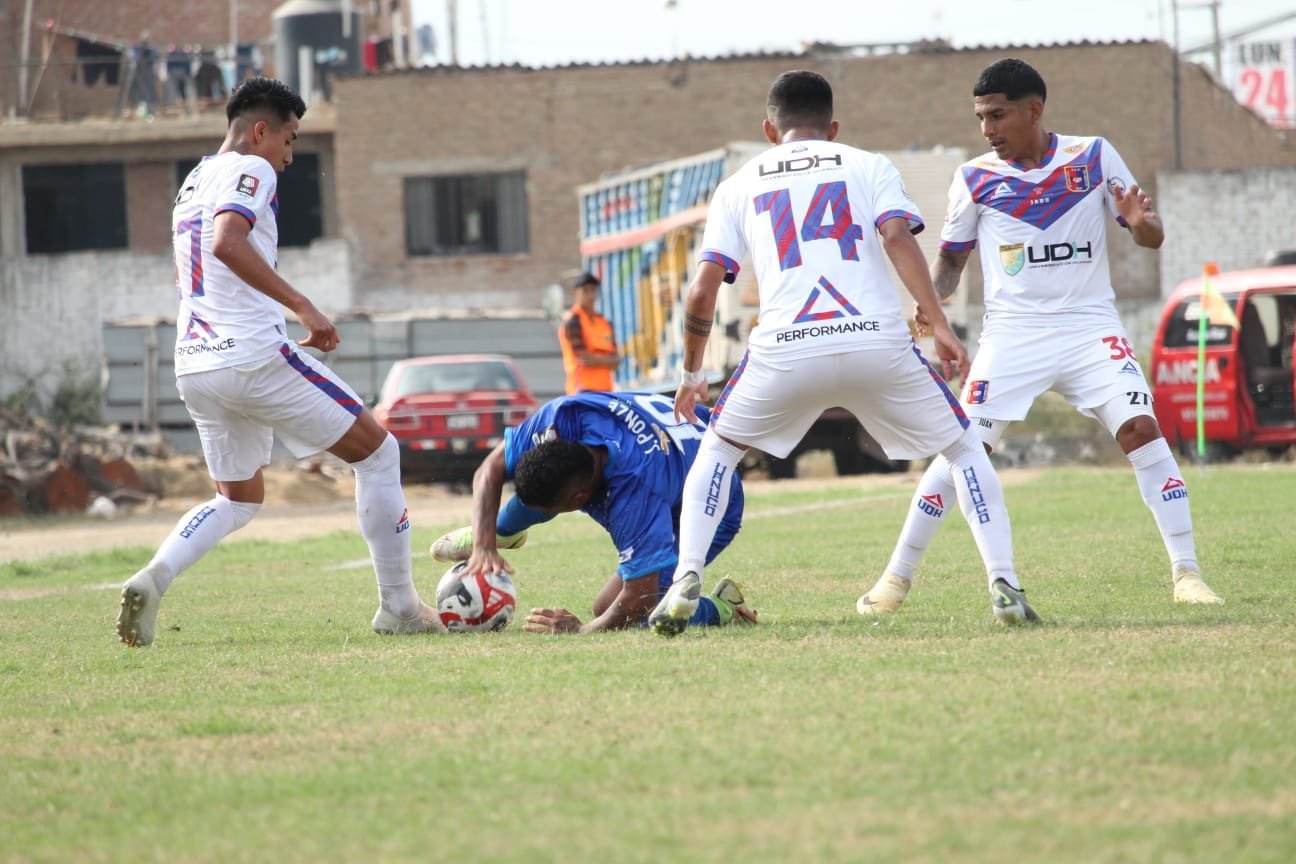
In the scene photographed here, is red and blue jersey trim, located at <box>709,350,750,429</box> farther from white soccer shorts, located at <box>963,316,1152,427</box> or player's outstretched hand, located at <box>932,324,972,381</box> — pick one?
white soccer shorts, located at <box>963,316,1152,427</box>

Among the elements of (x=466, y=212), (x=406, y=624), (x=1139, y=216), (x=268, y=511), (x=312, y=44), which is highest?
(x=312, y=44)

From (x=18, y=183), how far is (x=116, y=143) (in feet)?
7.96

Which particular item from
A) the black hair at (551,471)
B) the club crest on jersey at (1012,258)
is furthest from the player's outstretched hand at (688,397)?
the club crest on jersey at (1012,258)

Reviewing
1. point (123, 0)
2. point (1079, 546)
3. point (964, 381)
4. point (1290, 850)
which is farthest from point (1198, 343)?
point (123, 0)

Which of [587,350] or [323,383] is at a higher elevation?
[587,350]

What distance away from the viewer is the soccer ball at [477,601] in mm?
7258

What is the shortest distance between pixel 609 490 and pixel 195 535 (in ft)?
5.63

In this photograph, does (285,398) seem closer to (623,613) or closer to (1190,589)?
(623,613)

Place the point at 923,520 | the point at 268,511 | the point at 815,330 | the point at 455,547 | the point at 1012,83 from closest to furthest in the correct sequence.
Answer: the point at 815,330 → the point at 1012,83 → the point at 923,520 → the point at 455,547 → the point at 268,511

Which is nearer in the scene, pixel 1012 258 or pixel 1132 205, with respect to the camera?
pixel 1132 205

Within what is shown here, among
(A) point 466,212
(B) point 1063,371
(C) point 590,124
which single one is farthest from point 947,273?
(A) point 466,212

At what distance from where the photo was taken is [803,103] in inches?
267

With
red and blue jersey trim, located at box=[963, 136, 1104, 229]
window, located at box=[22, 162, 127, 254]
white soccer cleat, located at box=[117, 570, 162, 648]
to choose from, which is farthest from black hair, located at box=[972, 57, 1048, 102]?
window, located at box=[22, 162, 127, 254]

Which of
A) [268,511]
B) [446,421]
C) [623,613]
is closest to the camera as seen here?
[623,613]
